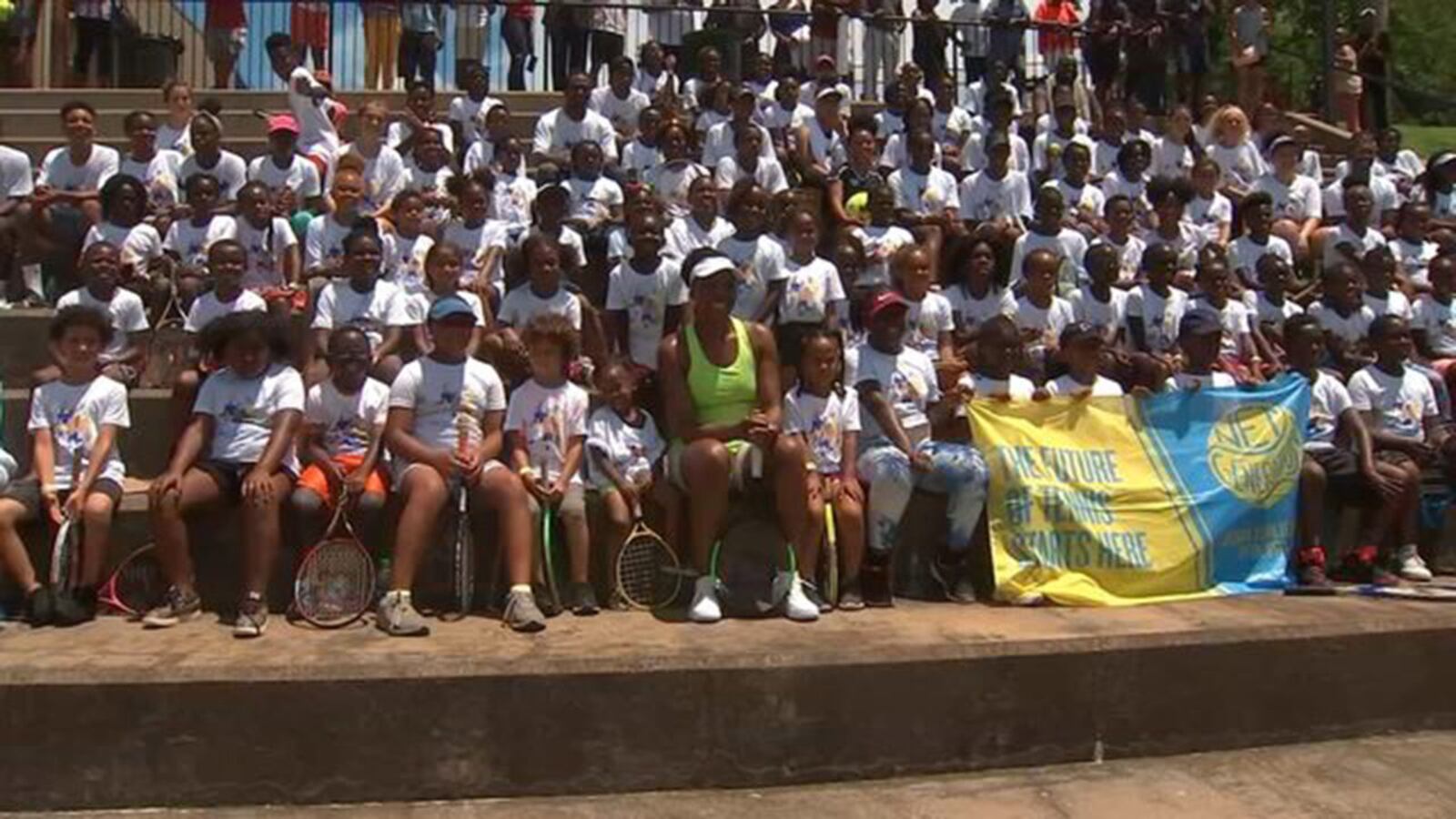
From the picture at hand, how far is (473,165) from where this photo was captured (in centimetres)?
1203

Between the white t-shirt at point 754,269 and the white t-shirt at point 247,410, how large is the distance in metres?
3.14

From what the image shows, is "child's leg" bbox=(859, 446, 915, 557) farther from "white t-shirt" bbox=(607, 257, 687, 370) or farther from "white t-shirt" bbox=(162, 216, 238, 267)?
"white t-shirt" bbox=(162, 216, 238, 267)

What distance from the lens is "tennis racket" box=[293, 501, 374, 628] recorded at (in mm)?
6746

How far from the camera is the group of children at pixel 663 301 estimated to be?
7141 millimetres

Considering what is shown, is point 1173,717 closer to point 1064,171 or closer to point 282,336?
point 282,336

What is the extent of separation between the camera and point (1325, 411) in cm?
870

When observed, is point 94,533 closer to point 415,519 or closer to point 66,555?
point 66,555

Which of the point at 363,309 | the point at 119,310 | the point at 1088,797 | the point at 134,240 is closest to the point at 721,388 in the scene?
the point at 363,309

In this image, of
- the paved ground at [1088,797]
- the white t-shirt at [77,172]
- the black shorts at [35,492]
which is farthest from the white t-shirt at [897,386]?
the white t-shirt at [77,172]

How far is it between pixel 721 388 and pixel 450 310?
1464mm

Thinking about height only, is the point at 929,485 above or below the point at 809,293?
below

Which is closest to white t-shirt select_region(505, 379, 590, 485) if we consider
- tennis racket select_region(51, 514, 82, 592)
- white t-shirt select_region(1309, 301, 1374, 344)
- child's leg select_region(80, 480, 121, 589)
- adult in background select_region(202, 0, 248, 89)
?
child's leg select_region(80, 480, 121, 589)

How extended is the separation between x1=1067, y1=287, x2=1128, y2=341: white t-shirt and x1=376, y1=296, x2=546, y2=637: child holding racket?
13.9ft

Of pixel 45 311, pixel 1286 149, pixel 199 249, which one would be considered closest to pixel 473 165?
pixel 199 249
